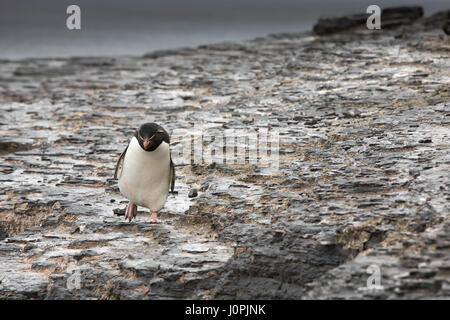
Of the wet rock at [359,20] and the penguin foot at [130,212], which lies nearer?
the penguin foot at [130,212]

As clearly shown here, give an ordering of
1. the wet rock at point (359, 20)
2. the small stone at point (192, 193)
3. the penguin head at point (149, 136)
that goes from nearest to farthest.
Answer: the penguin head at point (149, 136), the small stone at point (192, 193), the wet rock at point (359, 20)

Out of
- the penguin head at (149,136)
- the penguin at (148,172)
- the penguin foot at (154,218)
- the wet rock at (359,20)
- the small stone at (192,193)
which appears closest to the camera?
the penguin head at (149,136)

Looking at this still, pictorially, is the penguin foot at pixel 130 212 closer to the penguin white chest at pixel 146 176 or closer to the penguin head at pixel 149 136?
→ the penguin white chest at pixel 146 176

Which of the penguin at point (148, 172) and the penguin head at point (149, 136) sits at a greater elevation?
the penguin head at point (149, 136)

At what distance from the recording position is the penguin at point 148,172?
19.0 ft

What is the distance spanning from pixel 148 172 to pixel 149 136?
1.34ft

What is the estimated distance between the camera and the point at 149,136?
564 cm

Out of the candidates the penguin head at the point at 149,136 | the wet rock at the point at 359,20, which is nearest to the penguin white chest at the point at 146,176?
the penguin head at the point at 149,136

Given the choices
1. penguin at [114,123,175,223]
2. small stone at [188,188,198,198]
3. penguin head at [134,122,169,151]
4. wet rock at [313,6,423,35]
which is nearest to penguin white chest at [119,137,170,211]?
penguin at [114,123,175,223]

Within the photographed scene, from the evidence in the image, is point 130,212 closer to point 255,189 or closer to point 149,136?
point 149,136

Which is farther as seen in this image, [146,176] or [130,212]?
[130,212]

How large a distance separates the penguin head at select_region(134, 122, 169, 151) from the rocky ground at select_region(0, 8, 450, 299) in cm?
76

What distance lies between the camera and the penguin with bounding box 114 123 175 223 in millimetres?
5785

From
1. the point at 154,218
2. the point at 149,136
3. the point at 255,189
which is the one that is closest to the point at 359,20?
the point at 255,189
